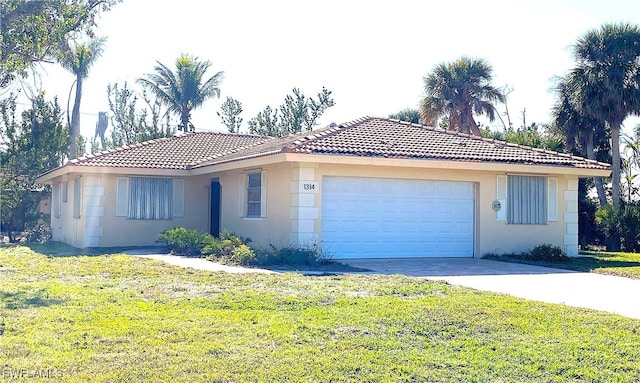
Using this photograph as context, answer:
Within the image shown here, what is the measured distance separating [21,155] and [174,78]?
44.8 ft

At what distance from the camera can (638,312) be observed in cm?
903

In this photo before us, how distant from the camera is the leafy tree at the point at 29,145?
2770cm

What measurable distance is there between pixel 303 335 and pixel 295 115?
32.9 meters

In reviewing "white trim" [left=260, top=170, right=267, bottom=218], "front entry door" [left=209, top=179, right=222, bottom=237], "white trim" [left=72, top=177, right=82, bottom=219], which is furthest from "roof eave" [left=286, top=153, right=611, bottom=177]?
"white trim" [left=72, top=177, right=82, bottom=219]

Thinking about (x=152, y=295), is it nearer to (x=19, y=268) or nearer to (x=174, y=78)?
(x=19, y=268)

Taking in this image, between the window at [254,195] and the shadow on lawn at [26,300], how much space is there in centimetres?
835

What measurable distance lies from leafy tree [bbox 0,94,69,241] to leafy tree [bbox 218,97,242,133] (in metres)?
14.0

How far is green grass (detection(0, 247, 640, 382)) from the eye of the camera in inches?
230

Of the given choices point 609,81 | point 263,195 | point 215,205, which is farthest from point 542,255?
point 609,81

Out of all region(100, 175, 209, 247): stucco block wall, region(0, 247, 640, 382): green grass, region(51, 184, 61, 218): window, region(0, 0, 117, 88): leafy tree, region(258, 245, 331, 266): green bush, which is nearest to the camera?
region(0, 247, 640, 382): green grass

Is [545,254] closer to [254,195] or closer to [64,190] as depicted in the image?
[254,195]

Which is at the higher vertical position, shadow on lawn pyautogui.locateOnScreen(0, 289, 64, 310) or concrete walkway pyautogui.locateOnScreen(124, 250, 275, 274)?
concrete walkway pyautogui.locateOnScreen(124, 250, 275, 274)

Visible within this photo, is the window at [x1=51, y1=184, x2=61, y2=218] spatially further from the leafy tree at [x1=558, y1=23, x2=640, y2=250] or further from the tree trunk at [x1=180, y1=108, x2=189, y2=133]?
the leafy tree at [x1=558, y1=23, x2=640, y2=250]

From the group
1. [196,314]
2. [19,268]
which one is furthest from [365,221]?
[196,314]
